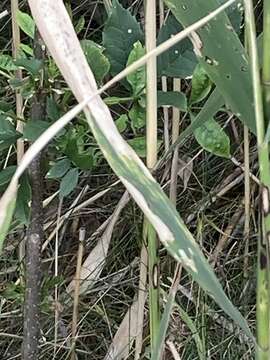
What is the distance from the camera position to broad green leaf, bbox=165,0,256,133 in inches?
16.9

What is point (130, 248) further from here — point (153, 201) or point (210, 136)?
point (153, 201)

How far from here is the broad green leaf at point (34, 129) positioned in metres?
0.54

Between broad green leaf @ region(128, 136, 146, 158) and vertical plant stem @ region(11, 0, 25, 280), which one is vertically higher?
vertical plant stem @ region(11, 0, 25, 280)

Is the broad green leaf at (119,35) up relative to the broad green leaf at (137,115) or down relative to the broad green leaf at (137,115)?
up

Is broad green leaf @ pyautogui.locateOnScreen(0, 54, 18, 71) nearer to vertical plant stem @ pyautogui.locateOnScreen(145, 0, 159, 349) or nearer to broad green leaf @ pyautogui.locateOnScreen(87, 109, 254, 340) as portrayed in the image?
vertical plant stem @ pyautogui.locateOnScreen(145, 0, 159, 349)

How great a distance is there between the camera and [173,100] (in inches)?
22.7

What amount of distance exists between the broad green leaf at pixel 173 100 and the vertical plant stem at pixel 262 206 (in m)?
0.16

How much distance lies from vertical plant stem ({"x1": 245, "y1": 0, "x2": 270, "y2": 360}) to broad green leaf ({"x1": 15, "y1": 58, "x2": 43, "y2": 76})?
18cm

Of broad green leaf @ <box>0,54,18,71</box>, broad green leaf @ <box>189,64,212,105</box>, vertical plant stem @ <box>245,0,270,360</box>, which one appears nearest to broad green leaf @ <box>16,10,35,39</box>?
Result: broad green leaf @ <box>0,54,18,71</box>

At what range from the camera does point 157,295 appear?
1.71 ft

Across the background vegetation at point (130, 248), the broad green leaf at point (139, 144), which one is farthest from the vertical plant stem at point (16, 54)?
the broad green leaf at point (139, 144)

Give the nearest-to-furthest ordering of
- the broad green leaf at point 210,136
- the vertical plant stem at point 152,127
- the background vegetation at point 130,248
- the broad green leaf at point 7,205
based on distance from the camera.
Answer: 1. the broad green leaf at point 7,205
2. the vertical plant stem at point 152,127
3. the broad green leaf at point 210,136
4. the background vegetation at point 130,248

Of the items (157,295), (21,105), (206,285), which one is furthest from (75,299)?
(206,285)

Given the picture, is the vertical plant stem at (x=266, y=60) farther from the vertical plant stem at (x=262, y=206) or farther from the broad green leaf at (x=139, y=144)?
the broad green leaf at (x=139, y=144)
